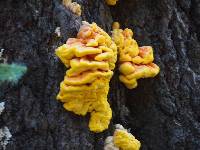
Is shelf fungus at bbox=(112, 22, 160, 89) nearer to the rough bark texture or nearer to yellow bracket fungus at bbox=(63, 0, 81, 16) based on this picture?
the rough bark texture

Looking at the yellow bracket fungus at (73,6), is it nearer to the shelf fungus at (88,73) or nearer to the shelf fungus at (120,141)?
the shelf fungus at (88,73)

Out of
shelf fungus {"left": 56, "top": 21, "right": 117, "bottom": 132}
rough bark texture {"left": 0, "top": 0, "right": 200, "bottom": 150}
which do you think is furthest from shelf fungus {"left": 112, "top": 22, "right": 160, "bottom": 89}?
shelf fungus {"left": 56, "top": 21, "right": 117, "bottom": 132}

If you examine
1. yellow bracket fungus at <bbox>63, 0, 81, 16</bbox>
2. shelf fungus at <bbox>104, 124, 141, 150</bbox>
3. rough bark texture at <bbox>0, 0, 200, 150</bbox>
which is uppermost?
yellow bracket fungus at <bbox>63, 0, 81, 16</bbox>

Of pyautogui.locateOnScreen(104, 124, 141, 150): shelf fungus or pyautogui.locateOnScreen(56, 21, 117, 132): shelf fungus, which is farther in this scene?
pyautogui.locateOnScreen(104, 124, 141, 150): shelf fungus

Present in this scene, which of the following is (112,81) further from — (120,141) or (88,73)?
(88,73)

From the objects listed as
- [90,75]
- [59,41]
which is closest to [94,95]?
[90,75]

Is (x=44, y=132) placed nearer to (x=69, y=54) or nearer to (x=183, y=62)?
(x=69, y=54)
